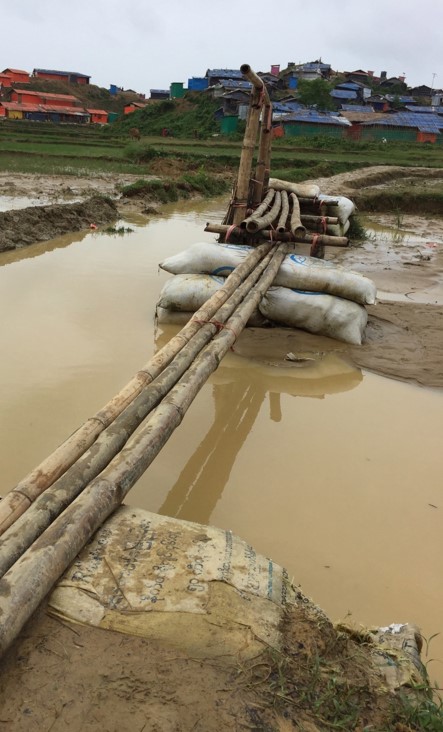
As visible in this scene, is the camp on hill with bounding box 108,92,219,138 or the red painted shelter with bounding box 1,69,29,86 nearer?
the camp on hill with bounding box 108,92,219,138

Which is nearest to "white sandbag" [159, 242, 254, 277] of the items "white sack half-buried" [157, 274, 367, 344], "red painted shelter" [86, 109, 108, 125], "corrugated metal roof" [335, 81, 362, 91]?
"white sack half-buried" [157, 274, 367, 344]

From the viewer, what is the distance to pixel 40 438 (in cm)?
334

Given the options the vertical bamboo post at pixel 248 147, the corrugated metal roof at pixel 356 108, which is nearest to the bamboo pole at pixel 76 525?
the vertical bamboo post at pixel 248 147

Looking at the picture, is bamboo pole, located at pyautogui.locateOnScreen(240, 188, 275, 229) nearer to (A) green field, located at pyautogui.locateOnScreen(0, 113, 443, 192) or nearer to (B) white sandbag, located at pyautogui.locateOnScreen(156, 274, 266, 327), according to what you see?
(B) white sandbag, located at pyautogui.locateOnScreen(156, 274, 266, 327)

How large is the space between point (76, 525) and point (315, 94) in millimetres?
45034

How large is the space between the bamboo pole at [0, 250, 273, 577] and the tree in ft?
141

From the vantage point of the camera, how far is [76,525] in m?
1.73

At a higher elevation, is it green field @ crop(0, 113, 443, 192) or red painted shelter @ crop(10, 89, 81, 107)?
red painted shelter @ crop(10, 89, 81, 107)

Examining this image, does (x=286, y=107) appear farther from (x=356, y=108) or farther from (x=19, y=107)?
(x=19, y=107)

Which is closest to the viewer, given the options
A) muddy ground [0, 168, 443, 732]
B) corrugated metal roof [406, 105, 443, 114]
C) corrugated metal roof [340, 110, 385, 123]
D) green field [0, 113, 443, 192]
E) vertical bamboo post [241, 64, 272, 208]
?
muddy ground [0, 168, 443, 732]

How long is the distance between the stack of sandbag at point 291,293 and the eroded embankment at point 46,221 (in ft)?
12.6

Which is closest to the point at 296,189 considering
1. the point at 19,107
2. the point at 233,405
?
Answer: the point at 233,405

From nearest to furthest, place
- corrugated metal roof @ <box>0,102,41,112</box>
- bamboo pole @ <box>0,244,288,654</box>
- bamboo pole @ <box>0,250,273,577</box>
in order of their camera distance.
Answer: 1. bamboo pole @ <box>0,244,288,654</box>
2. bamboo pole @ <box>0,250,273,577</box>
3. corrugated metal roof @ <box>0,102,41,112</box>

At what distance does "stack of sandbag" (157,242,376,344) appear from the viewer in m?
5.29
